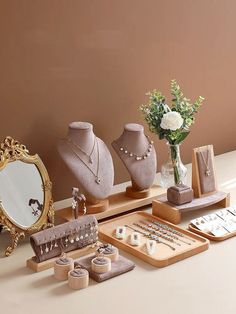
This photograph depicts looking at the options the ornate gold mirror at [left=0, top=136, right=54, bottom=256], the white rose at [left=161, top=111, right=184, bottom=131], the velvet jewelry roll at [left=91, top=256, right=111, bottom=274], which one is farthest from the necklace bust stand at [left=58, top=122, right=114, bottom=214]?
the velvet jewelry roll at [left=91, top=256, right=111, bottom=274]

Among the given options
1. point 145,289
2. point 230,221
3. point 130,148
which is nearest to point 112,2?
point 130,148

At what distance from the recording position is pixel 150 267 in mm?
1604

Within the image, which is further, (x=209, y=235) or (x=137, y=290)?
(x=209, y=235)

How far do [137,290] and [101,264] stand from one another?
4.4 inches

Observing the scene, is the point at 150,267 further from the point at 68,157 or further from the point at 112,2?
the point at 112,2

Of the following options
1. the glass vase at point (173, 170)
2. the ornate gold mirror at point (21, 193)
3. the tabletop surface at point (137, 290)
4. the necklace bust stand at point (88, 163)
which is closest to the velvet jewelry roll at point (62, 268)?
A: the tabletop surface at point (137, 290)

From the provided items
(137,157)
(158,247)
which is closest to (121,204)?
(137,157)

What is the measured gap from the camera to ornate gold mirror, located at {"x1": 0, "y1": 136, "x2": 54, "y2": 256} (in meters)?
1.68

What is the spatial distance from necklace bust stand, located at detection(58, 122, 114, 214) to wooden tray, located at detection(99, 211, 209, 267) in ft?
0.24

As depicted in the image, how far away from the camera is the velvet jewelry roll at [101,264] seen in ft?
5.03

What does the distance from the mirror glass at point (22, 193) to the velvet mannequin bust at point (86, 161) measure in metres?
0.12

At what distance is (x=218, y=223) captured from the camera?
1.82m

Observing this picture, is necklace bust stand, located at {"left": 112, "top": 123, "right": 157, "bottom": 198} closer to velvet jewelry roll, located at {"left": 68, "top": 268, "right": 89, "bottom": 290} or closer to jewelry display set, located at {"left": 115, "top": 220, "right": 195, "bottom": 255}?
jewelry display set, located at {"left": 115, "top": 220, "right": 195, "bottom": 255}

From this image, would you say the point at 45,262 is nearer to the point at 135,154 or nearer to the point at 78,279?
the point at 78,279
